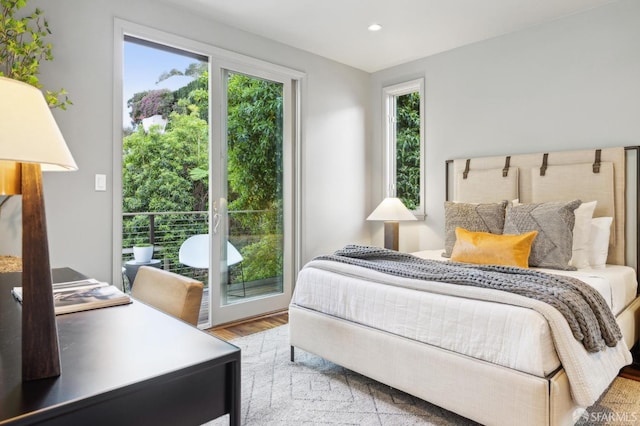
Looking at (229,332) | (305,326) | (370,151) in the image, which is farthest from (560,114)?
(229,332)

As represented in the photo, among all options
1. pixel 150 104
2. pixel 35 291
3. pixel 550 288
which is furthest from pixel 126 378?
pixel 150 104

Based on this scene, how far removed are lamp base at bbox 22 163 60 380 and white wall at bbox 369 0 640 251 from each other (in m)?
3.69

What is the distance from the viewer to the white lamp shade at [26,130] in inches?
28.7

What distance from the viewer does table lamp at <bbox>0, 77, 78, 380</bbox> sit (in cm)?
76

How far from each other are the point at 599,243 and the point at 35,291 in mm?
3316

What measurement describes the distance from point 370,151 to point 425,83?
997 mm

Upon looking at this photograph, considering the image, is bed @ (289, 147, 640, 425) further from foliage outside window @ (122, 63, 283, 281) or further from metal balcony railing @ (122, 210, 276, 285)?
metal balcony railing @ (122, 210, 276, 285)

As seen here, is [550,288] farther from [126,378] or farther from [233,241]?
[233,241]

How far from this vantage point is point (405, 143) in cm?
466

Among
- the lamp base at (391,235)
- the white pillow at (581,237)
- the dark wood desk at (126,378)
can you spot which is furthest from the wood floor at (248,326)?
the white pillow at (581,237)

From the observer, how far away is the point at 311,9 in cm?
328

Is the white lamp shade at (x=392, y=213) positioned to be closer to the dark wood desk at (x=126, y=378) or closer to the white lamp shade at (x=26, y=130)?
the dark wood desk at (x=126, y=378)

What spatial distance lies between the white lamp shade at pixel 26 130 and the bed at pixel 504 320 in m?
1.72

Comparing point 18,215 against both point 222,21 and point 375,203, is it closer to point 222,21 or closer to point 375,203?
point 222,21
